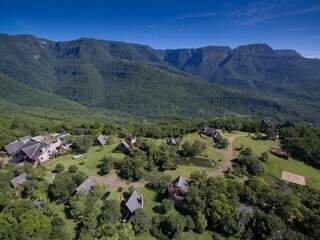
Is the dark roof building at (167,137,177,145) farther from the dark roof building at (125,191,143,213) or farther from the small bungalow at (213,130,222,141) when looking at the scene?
the dark roof building at (125,191,143,213)

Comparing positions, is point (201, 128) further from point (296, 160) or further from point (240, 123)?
point (296, 160)

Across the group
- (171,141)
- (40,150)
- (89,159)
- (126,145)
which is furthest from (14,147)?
(171,141)

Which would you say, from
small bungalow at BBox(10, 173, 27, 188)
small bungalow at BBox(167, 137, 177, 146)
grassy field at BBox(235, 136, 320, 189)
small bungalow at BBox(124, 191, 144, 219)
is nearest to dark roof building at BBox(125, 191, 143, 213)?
small bungalow at BBox(124, 191, 144, 219)

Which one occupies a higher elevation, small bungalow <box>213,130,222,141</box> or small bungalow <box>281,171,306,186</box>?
small bungalow <box>213,130,222,141</box>

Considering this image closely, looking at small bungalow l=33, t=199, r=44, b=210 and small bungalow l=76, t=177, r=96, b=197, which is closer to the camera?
small bungalow l=33, t=199, r=44, b=210

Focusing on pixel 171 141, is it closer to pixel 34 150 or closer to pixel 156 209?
pixel 156 209

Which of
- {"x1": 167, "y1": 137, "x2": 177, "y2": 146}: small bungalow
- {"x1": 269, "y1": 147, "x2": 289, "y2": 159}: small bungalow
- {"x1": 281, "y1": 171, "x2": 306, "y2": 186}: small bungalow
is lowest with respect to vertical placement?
{"x1": 281, "y1": 171, "x2": 306, "y2": 186}: small bungalow

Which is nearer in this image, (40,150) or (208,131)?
(40,150)
